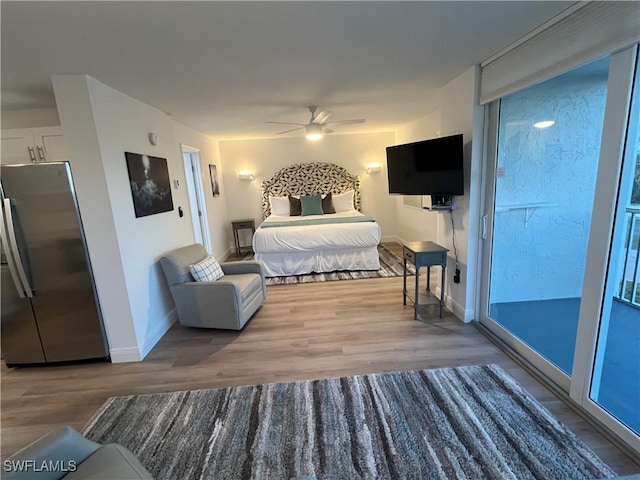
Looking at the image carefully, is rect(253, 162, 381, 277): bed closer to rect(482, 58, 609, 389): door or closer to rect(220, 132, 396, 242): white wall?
rect(220, 132, 396, 242): white wall

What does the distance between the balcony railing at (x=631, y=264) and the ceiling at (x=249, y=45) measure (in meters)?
1.20

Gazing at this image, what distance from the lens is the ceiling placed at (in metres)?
1.48

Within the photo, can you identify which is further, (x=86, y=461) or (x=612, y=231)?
(x=612, y=231)

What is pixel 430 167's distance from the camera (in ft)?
9.53

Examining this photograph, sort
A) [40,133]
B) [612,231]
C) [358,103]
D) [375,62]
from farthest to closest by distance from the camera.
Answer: [358,103] → [40,133] → [375,62] → [612,231]

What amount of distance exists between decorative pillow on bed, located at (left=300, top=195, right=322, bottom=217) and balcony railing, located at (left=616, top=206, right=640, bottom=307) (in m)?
4.55

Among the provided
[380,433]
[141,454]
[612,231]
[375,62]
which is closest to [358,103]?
[375,62]

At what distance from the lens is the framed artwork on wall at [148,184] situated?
2.71 meters

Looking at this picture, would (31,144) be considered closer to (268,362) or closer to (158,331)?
(158,331)

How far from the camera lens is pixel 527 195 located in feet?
7.86

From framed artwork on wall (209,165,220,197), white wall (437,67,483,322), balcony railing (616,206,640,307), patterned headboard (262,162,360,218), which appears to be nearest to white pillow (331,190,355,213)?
patterned headboard (262,162,360,218)

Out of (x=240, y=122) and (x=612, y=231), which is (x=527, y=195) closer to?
(x=612, y=231)

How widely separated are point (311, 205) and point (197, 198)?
6.75ft

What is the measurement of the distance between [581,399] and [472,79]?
2.45 m
